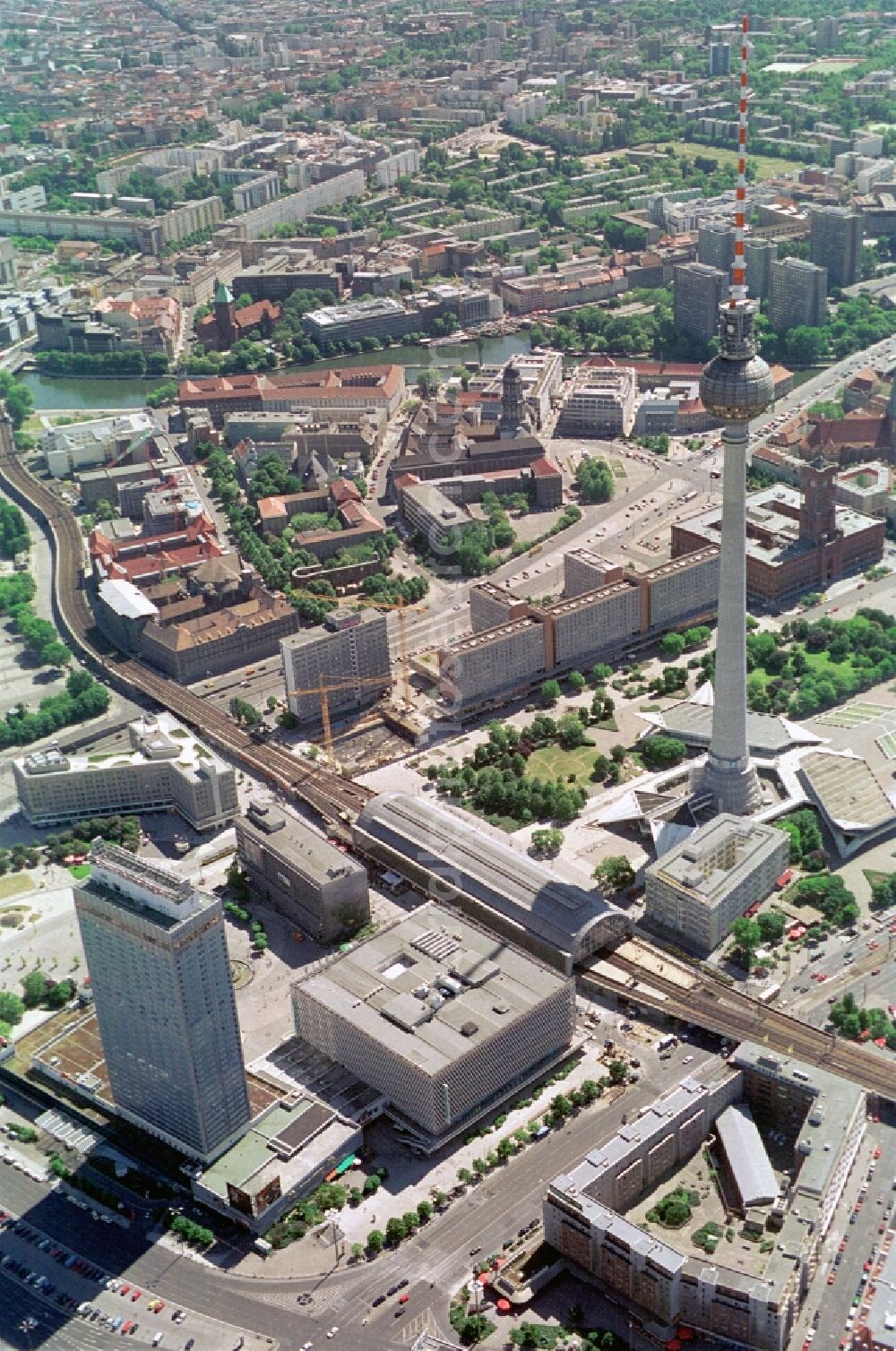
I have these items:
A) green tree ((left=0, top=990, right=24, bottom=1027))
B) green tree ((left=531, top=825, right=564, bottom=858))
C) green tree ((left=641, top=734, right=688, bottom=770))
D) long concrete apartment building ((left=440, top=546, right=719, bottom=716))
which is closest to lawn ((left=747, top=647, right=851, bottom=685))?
long concrete apartment building ((left=440, top=546, right=719, bottom=716))

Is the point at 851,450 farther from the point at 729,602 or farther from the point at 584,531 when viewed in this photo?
the point at 729,602

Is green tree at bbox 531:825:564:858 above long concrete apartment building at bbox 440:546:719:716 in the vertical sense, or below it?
below

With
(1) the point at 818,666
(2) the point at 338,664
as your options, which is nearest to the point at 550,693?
(2) the point at 338,664

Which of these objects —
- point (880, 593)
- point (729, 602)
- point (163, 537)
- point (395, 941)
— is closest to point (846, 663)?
point (880, 593)

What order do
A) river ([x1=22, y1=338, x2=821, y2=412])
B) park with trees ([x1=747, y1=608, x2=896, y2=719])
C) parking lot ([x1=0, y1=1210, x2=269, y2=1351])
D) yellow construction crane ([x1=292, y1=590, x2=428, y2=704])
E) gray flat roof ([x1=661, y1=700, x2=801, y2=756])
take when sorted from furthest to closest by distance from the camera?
river ([x1=22, y1=338, x2=821, y2=412]) → yellow construction crane ([x1=292, y1=590, x2=428, y2=704]) → park with trees ([x1=747, y1=608, x2=896, y2=719]) → gray flat roof ([x1=661, y1=700, x2=801, y2=756]) → parking lot ([x1=0, y1=1210, x2=269, y2=1351])

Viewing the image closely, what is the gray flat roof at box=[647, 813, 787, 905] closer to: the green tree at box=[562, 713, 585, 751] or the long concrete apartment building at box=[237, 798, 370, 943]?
the green tree at box=[562, 713, 585, 751]

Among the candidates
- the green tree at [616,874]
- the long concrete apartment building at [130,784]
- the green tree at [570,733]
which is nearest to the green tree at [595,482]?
the green tree at [570,733]

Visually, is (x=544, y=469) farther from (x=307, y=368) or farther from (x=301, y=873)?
(x=301, y=873)
